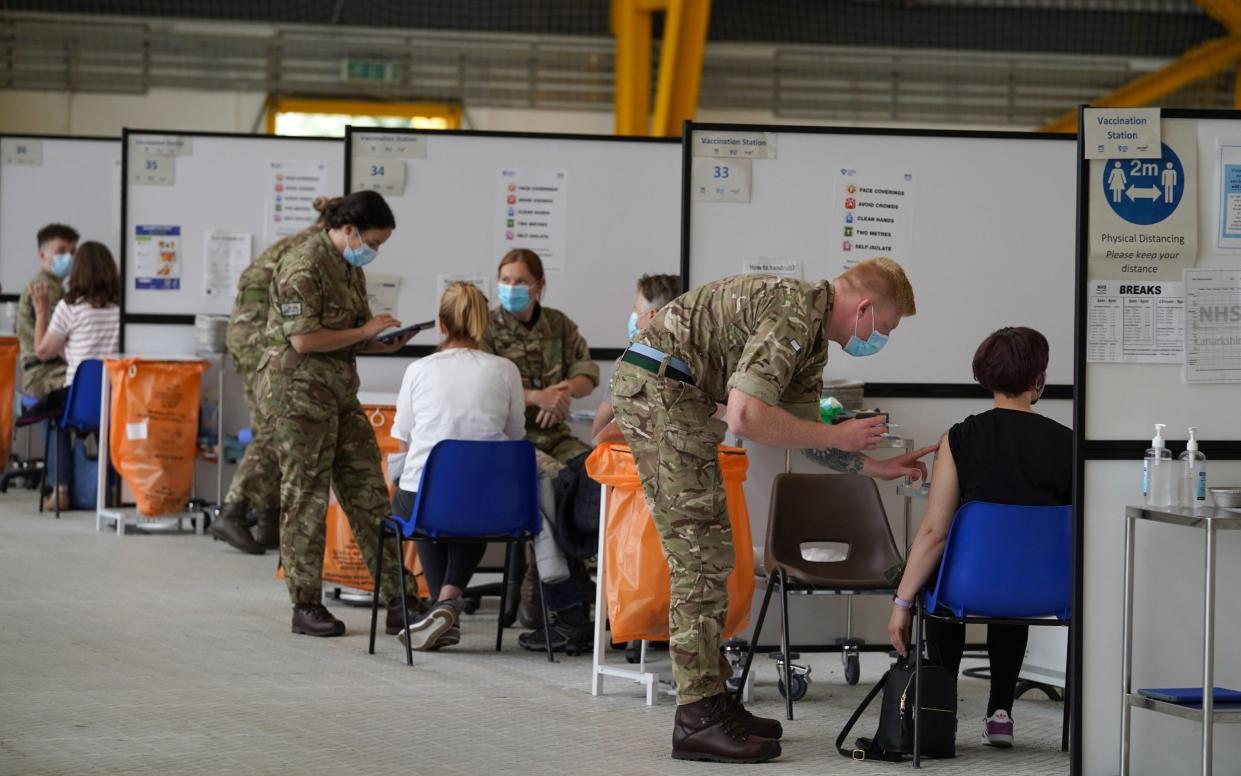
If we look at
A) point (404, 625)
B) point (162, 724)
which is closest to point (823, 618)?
point (404, 625)

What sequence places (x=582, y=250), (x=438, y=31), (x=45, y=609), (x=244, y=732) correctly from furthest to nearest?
(x=438, y=31) → (x=582, y=250) → (x=45, y=609) → (x=244, y=732)

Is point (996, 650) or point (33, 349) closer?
point (996, 650)

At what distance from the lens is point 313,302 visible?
5.02 metres

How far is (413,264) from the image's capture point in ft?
19.9

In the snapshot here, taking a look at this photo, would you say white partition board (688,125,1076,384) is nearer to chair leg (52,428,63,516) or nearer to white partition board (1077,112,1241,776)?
white partition board (1077,112,1241,776)

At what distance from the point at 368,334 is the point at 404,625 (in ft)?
3.03

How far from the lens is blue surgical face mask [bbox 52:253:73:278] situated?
8656 mm

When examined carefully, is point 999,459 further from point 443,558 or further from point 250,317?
point 250,317

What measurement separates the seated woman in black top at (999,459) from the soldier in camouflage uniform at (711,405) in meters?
0.39

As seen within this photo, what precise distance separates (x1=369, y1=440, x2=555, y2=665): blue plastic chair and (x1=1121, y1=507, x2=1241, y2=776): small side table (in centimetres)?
192

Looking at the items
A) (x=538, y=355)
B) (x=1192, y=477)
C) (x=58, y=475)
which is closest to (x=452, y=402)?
(x=538, y=355)

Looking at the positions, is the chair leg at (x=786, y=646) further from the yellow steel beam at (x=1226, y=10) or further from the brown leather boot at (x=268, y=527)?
the yellow steel beam at (x=1226, y=10)

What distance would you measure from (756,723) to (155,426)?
4.54 m

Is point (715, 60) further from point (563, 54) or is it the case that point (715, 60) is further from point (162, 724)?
point (162, 724)
